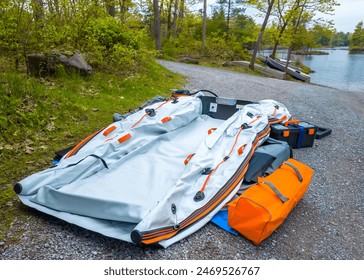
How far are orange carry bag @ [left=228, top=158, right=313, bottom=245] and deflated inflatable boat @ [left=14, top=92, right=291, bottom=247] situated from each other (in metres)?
0.25

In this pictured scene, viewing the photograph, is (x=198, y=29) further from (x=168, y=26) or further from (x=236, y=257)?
(x=236, y=257)

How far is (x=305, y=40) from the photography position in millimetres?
16500

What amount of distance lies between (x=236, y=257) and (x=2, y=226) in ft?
6.25

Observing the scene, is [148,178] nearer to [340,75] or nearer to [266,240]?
[266,240]

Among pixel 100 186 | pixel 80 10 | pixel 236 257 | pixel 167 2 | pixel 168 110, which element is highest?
pixel 167 2

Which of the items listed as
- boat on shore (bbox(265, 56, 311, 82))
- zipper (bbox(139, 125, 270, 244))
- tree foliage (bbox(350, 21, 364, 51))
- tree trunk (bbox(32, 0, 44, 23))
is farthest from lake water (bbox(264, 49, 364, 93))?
tree foliage (bbox(350, 21, 364, 51))

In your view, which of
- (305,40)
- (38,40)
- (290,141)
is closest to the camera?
(290,141)

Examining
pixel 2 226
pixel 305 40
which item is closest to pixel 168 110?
pixel 2 226

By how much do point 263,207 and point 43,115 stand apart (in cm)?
346

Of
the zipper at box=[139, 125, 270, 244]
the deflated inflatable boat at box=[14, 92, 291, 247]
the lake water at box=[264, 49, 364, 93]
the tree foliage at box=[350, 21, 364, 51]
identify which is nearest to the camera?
the zipper at box=[139, 125, 270, 244]

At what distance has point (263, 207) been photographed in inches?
87.1

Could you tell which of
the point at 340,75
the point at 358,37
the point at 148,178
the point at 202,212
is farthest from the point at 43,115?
the point at 358,37

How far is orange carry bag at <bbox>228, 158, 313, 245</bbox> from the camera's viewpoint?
2215 mm

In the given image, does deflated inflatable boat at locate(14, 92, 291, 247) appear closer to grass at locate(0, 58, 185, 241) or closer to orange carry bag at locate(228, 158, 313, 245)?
orange carry bag at locate(228, 158, 313, 245)
